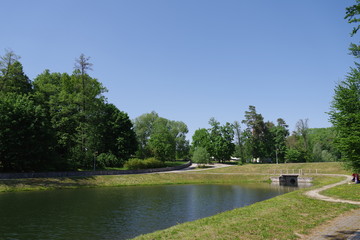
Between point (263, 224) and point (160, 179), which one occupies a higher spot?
point (263, 224)

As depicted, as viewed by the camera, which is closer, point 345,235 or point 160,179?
point 345,235

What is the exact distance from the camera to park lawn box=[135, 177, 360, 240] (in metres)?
13.2

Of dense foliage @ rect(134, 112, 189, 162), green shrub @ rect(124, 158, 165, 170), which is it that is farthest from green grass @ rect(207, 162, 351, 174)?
dense foliage @ rect(134, 112, 189, 162)

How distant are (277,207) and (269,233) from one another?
7.31m

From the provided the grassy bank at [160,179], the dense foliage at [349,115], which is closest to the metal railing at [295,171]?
the grassy bank at [160,179]

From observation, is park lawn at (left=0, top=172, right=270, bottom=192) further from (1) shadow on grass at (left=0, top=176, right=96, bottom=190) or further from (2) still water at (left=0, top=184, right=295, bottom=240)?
(2) still water at (left=0, top=184, right=295, bottom=240)

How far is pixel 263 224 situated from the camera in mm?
15008

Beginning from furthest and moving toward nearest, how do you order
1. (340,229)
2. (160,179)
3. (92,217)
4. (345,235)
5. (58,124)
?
(58,124) < (160,179) < (92,217) < (340,229) < (345,235)

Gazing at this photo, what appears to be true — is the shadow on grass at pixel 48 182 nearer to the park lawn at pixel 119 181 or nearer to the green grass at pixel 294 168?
the park lawn at pixel 119 181

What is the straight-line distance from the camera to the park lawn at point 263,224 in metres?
13.2

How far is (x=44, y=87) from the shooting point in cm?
6881

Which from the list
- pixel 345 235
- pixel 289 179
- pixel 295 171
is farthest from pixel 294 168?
pixel 345 235

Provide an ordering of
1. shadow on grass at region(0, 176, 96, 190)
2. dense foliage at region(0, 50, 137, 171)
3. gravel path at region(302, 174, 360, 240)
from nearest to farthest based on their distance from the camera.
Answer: gravel path at region(302, 174, 360, 240) → shadow on grass at region(0, 176, 96, 190) → dense foliage at region(0, 50, 137, 171)

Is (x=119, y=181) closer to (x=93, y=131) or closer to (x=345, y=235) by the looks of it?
(x=93, y=131)
